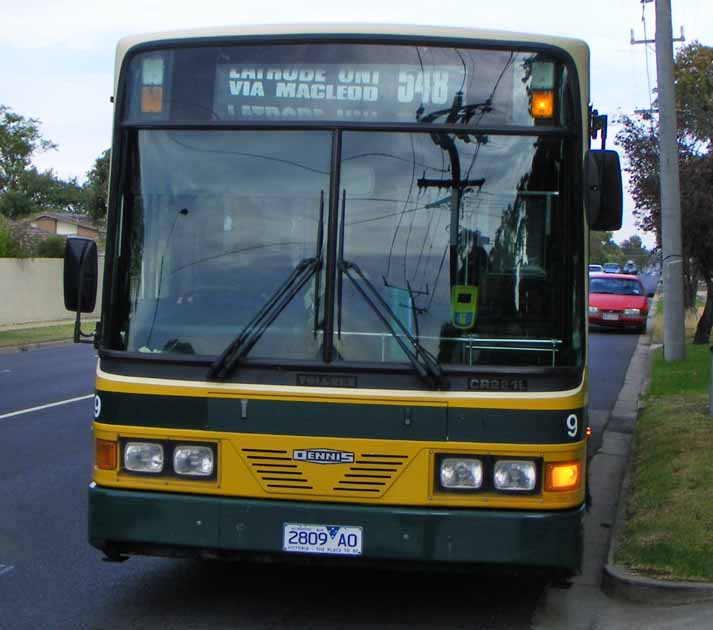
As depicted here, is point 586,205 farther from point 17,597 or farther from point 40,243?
point 40,243

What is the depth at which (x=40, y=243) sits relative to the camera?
41.4 m

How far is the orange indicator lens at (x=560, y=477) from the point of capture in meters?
5.82

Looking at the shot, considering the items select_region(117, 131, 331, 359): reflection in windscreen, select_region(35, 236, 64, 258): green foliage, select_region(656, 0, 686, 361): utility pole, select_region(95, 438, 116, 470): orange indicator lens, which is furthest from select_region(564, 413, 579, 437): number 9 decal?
select_region(35, 236, 64, 258): green foliage

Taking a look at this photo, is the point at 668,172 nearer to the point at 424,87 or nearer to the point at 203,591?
the point at 424,87

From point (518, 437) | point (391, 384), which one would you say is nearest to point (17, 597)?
point (391, 384)

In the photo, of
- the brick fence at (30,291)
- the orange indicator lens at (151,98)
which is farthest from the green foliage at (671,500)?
the brick fence at (30,291)

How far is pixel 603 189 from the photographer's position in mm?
5941

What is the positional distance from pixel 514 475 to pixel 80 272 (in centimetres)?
263

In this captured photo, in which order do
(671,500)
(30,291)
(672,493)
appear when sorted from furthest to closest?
(30,291) → (672,493) → (671,500)

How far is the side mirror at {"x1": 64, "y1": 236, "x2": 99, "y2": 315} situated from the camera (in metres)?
6.50

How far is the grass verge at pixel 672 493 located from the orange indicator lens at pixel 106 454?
10.7 feet

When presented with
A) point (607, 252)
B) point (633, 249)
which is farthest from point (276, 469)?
point (633, 249)

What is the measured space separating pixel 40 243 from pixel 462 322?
123 feet

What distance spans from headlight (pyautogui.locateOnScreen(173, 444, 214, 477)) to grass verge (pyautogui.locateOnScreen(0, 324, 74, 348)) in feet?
Result: 77.0
